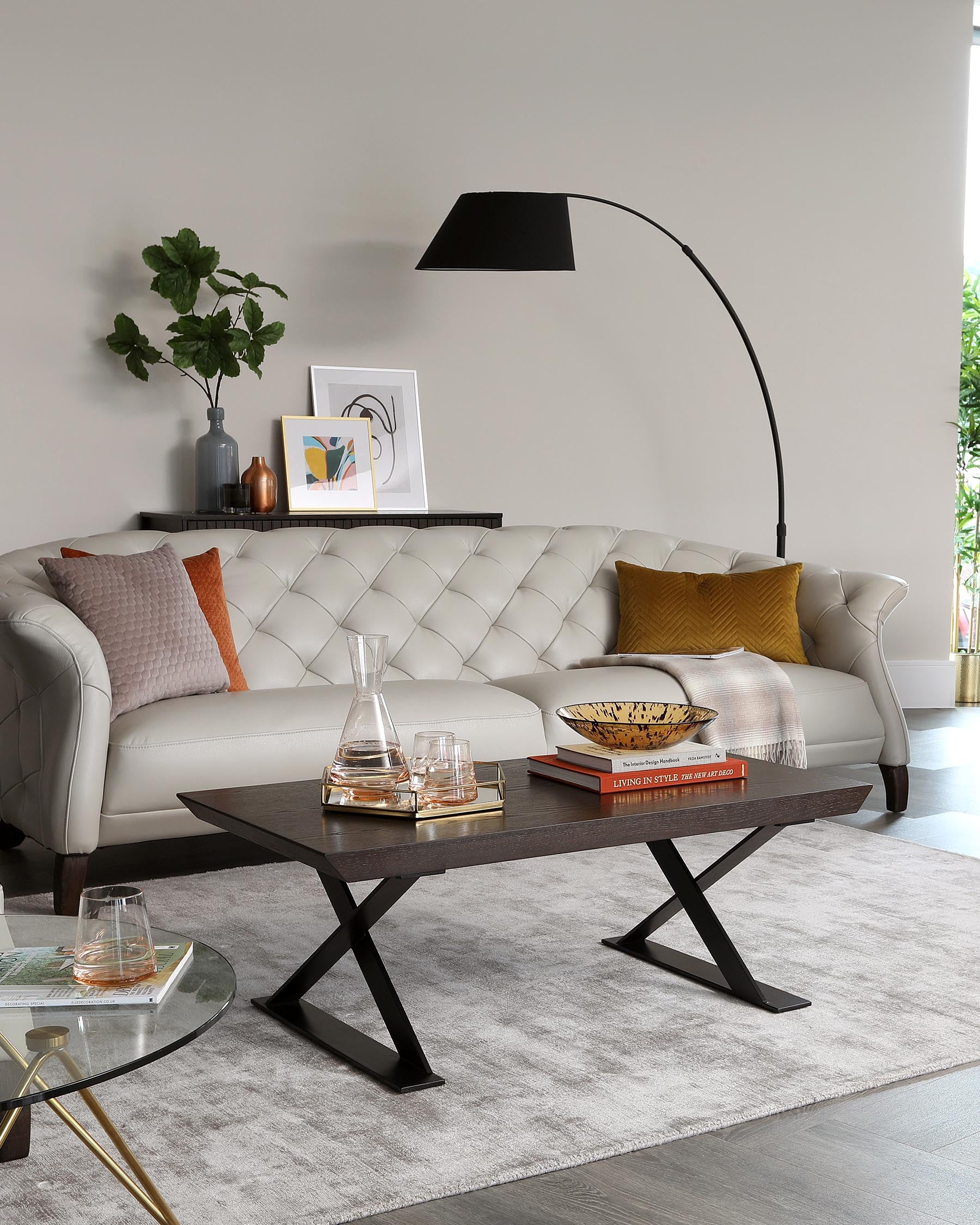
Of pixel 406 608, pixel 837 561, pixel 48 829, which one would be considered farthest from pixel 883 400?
pixel 48 829

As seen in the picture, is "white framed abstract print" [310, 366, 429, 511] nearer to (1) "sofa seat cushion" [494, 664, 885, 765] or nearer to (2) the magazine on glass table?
(1) "sofa seat cushion" [494, 664, 885, 765]

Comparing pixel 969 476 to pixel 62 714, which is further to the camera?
pixel 969 476

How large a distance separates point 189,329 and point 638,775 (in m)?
2.74

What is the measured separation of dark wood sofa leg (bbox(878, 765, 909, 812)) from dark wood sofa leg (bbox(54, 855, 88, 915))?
8.03ft

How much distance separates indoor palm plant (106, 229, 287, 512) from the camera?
454 cm

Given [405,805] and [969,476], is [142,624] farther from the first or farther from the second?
[969,476]

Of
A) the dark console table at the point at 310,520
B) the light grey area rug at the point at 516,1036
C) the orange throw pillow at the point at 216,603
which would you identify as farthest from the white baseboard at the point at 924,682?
the orange throw pillow at the point at 216,603

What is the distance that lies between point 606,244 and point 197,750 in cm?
328

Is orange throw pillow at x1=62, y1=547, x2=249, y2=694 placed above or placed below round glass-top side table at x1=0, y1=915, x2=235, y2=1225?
above

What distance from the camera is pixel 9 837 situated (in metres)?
3.79

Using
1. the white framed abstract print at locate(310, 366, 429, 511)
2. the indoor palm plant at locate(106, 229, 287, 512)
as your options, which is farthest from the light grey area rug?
the white framed abstract print at locate(310, 366, 429, 511)

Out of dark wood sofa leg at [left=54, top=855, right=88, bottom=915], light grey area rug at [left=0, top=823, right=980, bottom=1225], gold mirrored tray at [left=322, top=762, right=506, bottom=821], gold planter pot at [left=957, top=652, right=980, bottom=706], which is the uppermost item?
gold mirrored tray at [left=322, top=762, right=506, bottom=821]

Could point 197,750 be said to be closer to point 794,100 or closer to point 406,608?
point 406,608

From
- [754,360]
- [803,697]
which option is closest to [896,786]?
[803,697]
